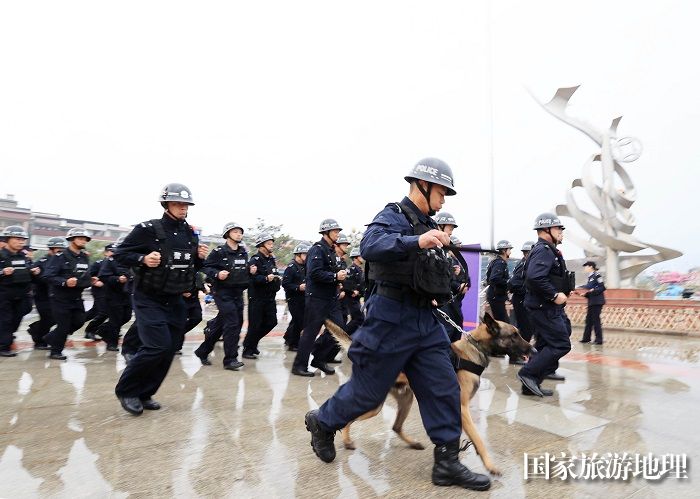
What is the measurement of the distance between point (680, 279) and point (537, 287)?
2486 inches

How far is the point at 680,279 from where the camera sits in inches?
2163

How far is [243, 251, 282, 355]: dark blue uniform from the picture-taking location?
24.6ft

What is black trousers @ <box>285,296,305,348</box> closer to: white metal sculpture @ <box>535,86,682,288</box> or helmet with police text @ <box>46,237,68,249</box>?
helmet with police text @ <box>46,237,68,249</box>

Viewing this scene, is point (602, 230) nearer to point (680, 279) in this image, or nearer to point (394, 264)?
point (394, 264)

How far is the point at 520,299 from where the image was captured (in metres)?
8.70

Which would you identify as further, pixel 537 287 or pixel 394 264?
pixel 537 287

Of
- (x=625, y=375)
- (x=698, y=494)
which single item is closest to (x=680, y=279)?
(x=625, y=375)

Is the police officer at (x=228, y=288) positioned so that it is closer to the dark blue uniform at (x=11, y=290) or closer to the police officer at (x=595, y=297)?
the dark blue uniform at (x=11, y=290)

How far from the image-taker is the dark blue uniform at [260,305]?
24.6ft

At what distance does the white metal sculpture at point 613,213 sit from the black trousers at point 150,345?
Answer: 24912 millimetres

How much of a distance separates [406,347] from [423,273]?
0.51 meters

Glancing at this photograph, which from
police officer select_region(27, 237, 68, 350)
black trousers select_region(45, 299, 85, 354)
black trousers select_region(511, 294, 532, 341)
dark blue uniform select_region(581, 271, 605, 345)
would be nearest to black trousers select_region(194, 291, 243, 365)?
black trousers select_region(45, 299, 85, 354)

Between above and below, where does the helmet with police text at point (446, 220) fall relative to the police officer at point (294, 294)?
above

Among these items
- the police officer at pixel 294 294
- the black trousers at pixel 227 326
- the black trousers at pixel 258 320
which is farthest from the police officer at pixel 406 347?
the police officer at pixel 294 294
